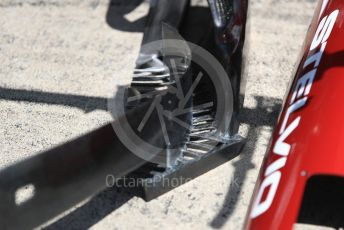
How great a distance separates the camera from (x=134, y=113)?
6.93 feet

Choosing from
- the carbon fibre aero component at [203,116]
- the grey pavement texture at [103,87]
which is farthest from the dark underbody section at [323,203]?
the carbon fibre aero component at [203,116]

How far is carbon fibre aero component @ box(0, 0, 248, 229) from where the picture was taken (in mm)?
1723

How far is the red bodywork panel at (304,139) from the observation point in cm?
180

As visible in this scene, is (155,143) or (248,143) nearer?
(155,143)

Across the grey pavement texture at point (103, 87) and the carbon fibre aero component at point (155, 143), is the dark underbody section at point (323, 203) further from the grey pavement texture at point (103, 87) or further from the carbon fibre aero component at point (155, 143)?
the carbon fibre aero component at point (155, 143)

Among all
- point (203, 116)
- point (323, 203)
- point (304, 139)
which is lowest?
point (323, 203)

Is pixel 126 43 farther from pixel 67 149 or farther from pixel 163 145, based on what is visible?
pixel 67 149

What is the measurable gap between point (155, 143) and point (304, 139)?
0.56m

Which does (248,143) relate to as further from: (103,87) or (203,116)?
(103,87)

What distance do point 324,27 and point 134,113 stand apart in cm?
84

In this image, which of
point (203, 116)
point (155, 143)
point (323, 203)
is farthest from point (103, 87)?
point (323, 203)

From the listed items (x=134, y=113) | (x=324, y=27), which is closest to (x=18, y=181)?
(x=134, y=113)

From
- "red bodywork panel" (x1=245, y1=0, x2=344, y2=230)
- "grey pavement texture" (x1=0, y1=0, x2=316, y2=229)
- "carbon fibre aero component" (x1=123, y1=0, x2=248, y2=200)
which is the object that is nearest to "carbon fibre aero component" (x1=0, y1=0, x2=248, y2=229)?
"carbon fibre aero component" (x1=123, y1=0, x2=248, y2=200)

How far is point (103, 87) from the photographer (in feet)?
9.30
